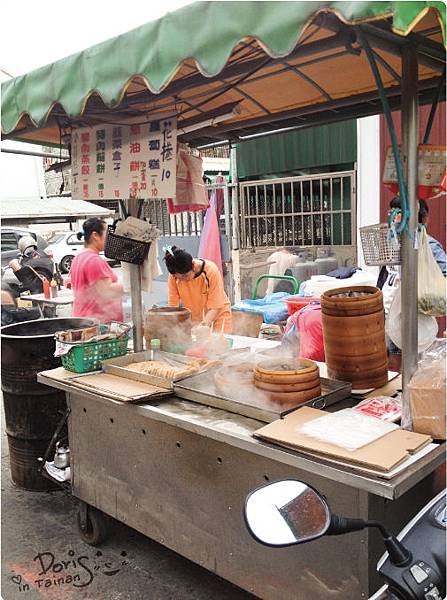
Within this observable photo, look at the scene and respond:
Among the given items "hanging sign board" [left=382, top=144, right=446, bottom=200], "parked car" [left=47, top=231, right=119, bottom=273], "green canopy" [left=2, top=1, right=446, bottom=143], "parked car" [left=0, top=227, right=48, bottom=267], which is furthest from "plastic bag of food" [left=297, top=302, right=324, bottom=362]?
"parked car" [left=47, top=231, right=119, bottom=273]

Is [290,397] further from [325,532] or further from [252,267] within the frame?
[252,267]

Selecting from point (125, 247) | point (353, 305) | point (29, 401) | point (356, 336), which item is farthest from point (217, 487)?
point (29, 401)

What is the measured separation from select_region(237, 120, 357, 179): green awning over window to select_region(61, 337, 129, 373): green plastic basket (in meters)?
5.96

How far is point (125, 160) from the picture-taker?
368 centimetres

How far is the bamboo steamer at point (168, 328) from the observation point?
3.93m

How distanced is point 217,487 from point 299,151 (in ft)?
26.9

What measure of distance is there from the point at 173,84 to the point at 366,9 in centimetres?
178

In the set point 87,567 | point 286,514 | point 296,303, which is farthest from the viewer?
point 296,303

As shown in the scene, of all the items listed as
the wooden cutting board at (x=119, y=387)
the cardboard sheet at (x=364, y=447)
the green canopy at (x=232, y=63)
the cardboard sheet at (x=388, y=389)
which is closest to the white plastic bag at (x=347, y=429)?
the cardboard sheet at (x=364, y=447)

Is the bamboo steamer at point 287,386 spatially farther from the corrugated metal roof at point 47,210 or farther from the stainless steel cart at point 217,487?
the corrugated metal roof at point 47,210

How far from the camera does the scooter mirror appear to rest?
1.45 meters

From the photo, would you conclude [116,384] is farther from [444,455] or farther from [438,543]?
[438,543]

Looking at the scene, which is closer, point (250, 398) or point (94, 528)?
point (250, 398)

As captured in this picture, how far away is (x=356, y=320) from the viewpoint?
284 cm
